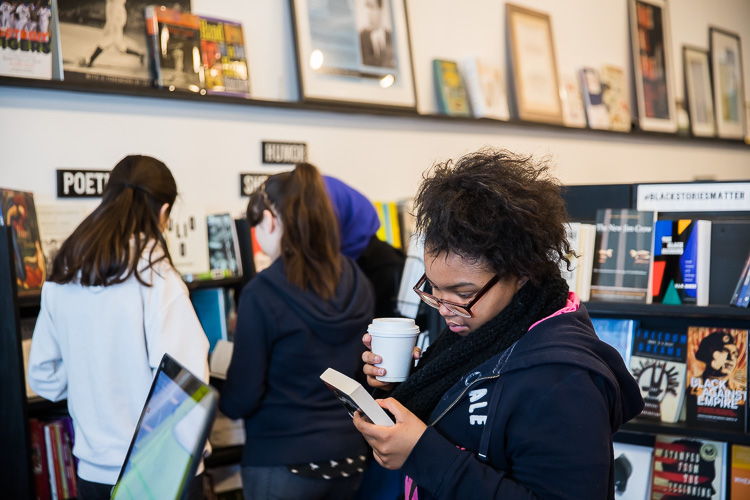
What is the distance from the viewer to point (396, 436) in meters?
1.22

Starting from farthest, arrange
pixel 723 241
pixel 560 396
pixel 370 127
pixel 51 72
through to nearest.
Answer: pixel 370 127 → pixel 51 72 → pixel 723 241 → pixel 560 396

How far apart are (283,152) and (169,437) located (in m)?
2.57

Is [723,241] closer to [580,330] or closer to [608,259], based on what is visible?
[608,259]

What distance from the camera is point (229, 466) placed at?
123 inches

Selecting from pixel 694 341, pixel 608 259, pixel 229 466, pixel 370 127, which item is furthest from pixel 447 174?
pixel 370 127

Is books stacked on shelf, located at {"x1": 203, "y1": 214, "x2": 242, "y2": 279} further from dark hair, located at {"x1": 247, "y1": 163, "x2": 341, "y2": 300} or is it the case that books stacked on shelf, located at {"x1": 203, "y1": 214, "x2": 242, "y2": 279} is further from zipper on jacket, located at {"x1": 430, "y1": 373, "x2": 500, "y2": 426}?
zipper on jacket, located at {"x1": 430, "y1": 373, "x2": 500, "y2": 426}

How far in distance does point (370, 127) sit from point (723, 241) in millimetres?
2062

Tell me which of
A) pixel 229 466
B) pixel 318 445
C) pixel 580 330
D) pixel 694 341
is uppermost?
pixel 580 330

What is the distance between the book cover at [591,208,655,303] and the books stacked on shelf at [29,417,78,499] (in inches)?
71.4

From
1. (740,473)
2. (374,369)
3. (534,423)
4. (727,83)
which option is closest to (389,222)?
(740,473)

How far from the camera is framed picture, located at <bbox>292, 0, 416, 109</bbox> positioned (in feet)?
11.4

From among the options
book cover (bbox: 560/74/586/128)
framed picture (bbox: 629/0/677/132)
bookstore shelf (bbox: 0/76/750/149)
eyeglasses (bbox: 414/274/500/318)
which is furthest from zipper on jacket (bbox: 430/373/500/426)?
framed picture (bbox: 629/0/677/132)

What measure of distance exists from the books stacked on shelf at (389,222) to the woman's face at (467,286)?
2283mm

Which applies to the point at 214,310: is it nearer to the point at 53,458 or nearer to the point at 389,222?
the point at 53,458
